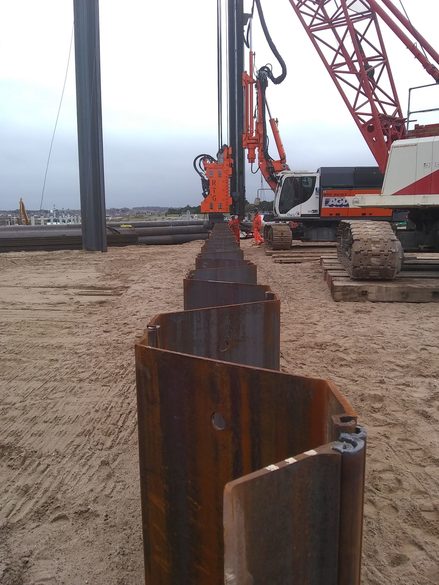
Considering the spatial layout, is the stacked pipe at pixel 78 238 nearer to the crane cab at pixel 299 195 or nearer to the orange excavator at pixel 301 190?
the orange excavator at pixel 301 190

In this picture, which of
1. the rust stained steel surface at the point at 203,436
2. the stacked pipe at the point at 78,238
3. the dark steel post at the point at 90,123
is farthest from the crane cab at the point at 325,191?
the rust stained steel surface at the point at 203,436

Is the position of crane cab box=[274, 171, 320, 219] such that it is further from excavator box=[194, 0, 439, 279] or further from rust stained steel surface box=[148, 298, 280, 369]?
rust stained steel surface box=[148, 298, 280, 369]

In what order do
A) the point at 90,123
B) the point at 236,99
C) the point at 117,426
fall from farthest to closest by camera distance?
1. the point at 236,99
2. the point at 90,123
3. the point at 117,426

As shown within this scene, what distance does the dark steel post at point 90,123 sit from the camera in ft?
54.3

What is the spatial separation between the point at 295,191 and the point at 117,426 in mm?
14518

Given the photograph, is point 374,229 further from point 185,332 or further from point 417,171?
point 185,332

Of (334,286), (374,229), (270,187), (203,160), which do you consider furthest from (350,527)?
(270,187)

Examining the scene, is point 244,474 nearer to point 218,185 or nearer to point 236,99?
point 218,185

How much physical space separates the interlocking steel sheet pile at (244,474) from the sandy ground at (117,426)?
Answer: 0.55 m

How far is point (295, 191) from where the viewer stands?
667 inches

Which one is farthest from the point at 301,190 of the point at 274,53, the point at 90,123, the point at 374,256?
the point at 374,256

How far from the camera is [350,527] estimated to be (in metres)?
1.31

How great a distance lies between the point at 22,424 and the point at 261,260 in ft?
38.3

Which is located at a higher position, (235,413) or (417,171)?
(417,171)
